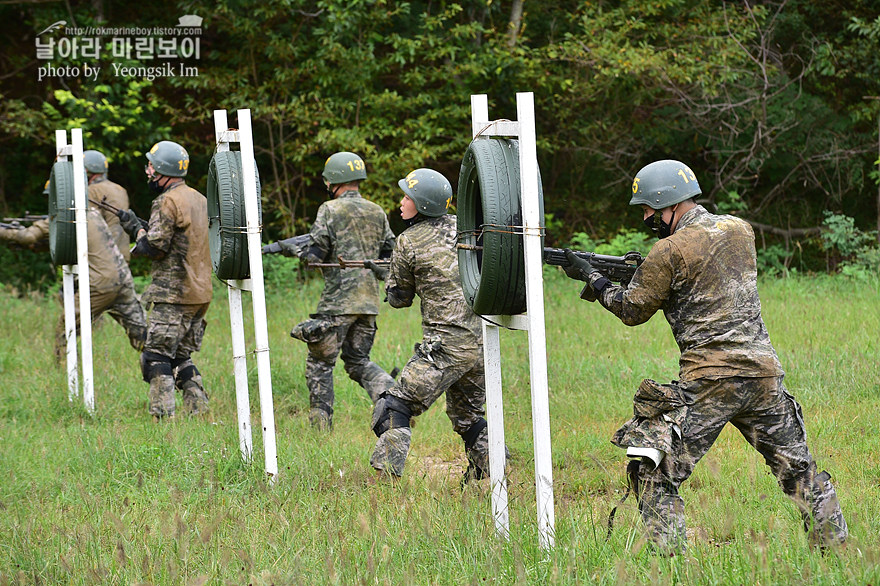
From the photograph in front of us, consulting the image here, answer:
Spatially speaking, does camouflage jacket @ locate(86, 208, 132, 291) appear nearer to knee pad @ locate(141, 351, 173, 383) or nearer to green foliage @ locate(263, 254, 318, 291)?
knee pad @ locate(141, 351, 173, 383)

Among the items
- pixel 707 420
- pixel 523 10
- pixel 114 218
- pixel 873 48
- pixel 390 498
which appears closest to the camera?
pixel 707 420

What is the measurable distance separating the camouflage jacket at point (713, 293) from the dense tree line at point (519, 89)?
11.2 m

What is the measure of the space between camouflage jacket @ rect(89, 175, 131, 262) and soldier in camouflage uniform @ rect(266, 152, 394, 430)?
10.6ft

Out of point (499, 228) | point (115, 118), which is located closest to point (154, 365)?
point (499, 228)

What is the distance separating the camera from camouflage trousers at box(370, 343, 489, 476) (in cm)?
582

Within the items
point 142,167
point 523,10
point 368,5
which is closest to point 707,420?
point 368,5

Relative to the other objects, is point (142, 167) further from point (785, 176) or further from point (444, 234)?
point (444, 234)

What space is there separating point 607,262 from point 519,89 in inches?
488

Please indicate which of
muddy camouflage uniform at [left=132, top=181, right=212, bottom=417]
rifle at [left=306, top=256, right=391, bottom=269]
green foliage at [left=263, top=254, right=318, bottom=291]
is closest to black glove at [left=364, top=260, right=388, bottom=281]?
rifle at [left=306, top=256, right=391, bottom=269]

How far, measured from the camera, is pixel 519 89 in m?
17.0

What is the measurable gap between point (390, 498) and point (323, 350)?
2739 mm

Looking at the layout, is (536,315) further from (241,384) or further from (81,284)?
(81,284)

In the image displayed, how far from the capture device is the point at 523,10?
17.1 meters

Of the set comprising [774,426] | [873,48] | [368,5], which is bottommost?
[774,426]
